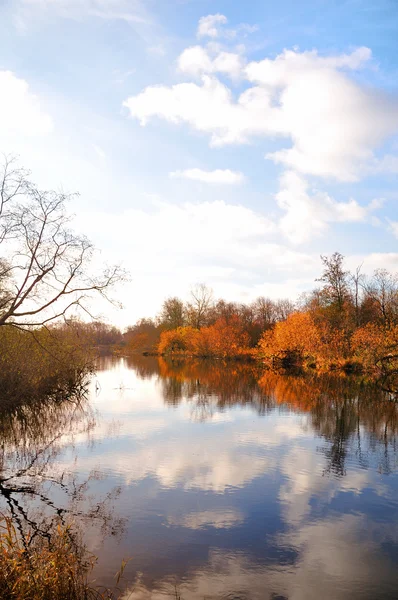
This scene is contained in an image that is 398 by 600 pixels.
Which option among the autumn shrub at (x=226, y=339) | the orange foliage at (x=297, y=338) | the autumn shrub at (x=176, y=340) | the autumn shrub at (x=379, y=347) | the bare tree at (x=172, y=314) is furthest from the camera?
the bare tree at (x=172, y=314)

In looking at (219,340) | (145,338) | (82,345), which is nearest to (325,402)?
(82,345)

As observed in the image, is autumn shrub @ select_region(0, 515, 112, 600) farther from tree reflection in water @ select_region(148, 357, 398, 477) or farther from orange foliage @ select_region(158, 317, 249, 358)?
orange foliage @ select_region(158, 317, 249, 358)

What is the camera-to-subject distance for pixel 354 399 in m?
22.7

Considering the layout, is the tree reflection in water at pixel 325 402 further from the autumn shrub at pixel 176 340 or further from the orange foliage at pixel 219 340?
the autumn shrub at pixel 176 340

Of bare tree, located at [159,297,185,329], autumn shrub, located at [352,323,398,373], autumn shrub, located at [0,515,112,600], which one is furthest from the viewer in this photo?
bare tree, located at [159,297,185,329]

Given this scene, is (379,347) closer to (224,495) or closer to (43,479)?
(224,495)

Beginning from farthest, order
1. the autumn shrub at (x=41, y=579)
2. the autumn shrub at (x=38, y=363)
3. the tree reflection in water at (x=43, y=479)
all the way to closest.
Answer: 1. the autumn shrub at (x=38, y=363)
2. the tree reflection in water at (x=43, y=479)
3. the autumn shrub at (x=41, y=579)

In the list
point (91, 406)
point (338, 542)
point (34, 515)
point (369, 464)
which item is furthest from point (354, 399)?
point (34, 515)

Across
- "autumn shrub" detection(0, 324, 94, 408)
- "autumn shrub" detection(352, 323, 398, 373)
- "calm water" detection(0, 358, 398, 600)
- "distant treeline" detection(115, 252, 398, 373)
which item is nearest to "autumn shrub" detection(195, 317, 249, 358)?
"distant treeline" detection(115, 252, 398, 373)

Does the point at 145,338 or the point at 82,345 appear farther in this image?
the point at 145,338

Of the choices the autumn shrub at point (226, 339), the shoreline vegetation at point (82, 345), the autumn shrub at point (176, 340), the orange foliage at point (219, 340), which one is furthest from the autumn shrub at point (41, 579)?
the autumn shrub at point (176, 340)

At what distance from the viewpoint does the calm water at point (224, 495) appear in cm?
633

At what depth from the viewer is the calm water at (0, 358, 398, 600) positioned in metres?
6.33

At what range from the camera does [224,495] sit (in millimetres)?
9461
